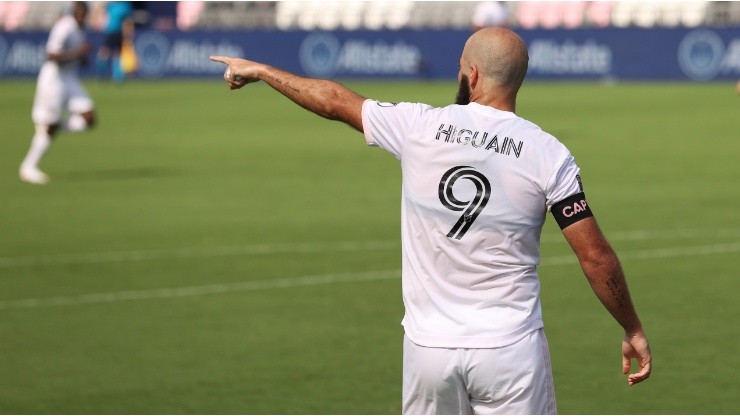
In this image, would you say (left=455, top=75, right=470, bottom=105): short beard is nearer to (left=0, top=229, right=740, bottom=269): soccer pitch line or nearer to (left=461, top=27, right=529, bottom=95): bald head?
(left=461, top=27, right=529, bottom=95): bald head

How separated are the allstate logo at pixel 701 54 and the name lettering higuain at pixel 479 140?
108 feet

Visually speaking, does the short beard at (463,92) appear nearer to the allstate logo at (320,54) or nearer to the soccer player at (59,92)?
the soccer player at (59,92)

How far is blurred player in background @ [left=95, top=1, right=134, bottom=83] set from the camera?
1748 inches

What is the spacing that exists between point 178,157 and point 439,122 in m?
19.5

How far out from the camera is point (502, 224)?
5055mm

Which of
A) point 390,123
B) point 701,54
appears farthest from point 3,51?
point 390,123

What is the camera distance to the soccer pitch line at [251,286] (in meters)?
11.7

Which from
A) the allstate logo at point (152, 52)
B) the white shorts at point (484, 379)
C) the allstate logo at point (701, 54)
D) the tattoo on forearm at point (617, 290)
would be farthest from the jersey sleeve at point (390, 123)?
the allstate logo at point (152, 52)

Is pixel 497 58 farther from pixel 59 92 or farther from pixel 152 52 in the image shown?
pixel 152 52

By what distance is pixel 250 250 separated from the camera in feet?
46.8

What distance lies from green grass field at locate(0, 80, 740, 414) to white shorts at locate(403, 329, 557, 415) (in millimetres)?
3113

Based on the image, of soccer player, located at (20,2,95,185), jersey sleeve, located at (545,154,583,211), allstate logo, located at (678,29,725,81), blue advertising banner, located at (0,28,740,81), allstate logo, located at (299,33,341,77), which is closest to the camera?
jersey sleeve, located at (545,154,583,211)

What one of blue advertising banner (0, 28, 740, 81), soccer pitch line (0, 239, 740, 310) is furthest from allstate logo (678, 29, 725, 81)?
soccer pitch line (0, 239, 740, 310)

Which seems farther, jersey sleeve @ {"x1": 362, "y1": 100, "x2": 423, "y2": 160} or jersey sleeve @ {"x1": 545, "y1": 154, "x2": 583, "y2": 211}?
jersey sleeve @ {"x1": 362, "y1": 100, "x2": 423, "y2": 160}
